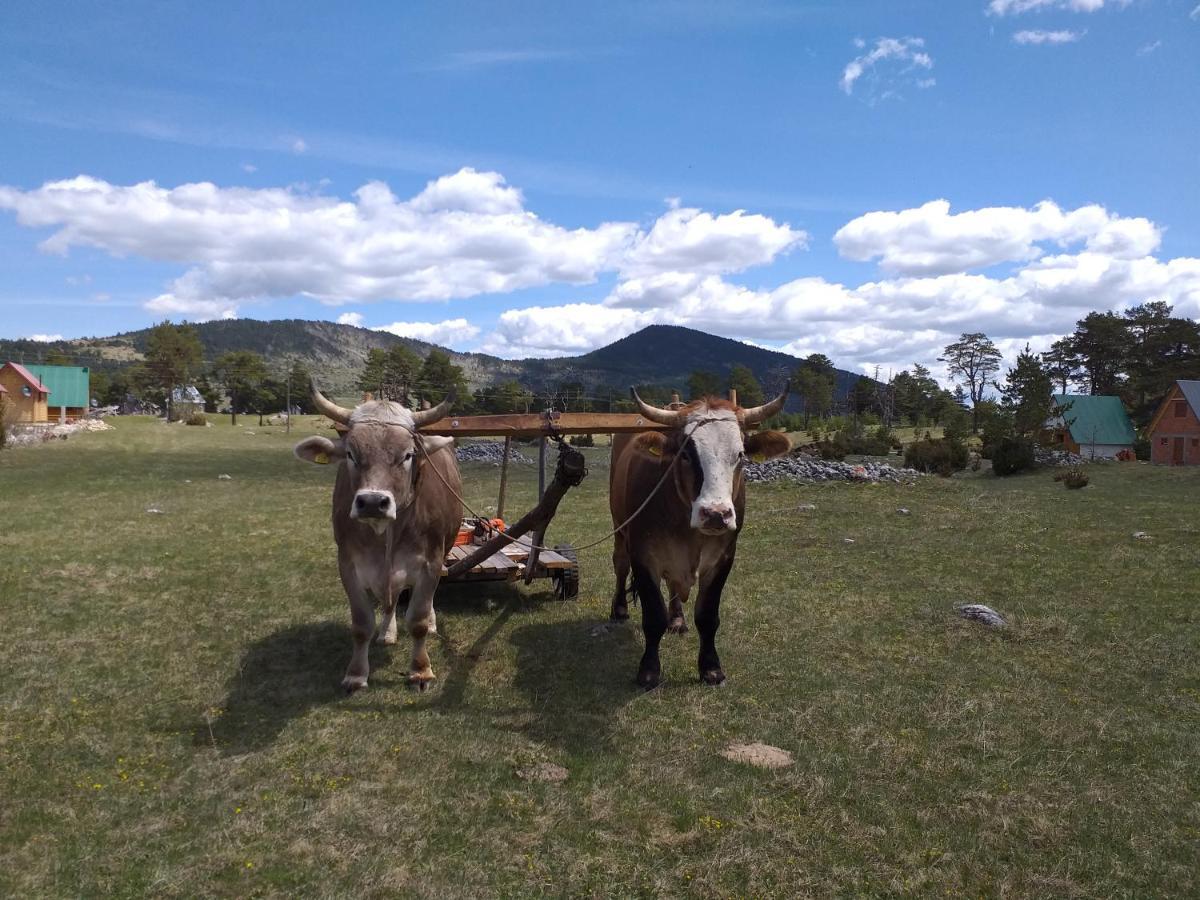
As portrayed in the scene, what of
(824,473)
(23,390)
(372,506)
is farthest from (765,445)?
(23,390)

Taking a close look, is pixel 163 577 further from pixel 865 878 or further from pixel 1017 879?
pixel 1017 879

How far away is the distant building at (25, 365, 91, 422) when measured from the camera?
188 feet

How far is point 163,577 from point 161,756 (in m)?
6.26

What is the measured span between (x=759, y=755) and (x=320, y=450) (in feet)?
14.5

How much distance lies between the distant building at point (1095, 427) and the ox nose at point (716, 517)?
147ft

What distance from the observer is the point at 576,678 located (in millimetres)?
7152

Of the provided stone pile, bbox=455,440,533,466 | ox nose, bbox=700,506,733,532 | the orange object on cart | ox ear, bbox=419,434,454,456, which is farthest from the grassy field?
stone pile, bbox=455,440,533,466

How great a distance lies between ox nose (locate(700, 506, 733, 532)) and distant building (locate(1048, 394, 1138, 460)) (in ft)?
147

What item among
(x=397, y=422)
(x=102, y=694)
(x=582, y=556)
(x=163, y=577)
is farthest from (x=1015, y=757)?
(x=163, y=577)

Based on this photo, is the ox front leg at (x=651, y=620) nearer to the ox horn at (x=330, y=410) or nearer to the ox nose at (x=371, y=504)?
the ox nose at (x=371, y=504)

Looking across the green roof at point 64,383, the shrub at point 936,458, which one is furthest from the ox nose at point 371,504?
the green roof at point 64,383

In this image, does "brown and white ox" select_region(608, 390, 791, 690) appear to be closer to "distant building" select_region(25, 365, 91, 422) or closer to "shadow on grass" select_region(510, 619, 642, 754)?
"shadow on grass" select_region(510, 619, 642, 754)

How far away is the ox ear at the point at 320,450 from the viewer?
645 centimetres

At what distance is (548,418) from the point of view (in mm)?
6992
